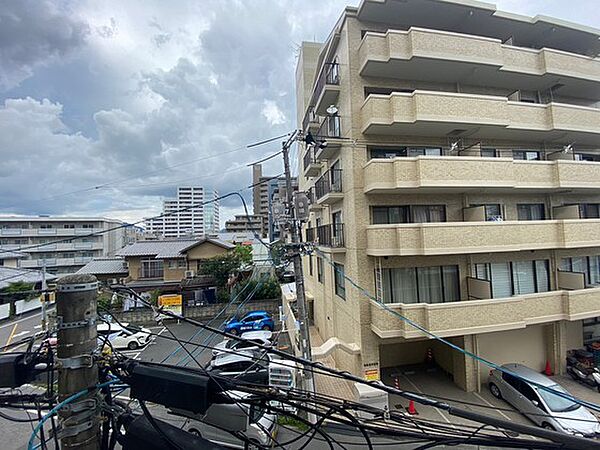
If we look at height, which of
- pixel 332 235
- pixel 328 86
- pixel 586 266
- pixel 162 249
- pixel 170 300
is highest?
pixel 328 86

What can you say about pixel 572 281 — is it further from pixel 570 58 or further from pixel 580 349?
pixel 570 58

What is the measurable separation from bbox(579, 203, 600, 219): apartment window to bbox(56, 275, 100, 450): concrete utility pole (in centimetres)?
1563

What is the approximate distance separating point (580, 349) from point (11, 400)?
643 inches

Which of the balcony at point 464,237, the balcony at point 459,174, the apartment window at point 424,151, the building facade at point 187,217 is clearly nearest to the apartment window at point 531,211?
the balcony at point 459,174

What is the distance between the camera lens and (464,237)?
27.9 feet

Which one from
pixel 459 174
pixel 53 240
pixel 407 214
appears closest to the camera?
pixel 459 174

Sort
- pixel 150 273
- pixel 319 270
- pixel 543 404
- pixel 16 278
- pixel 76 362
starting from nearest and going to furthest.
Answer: pixel 76 362 < pixel 543 404 < pixel 319 270 < pixel 150 273 < pixel 16 278

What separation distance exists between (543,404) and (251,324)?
1415cm

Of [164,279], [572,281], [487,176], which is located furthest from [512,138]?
[164,279]

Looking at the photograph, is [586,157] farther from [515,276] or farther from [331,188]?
[331,188]

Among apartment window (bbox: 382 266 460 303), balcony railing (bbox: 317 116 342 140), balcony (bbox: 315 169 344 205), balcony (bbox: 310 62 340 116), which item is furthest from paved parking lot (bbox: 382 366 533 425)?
balcony (bbox: 310 62 340 116)

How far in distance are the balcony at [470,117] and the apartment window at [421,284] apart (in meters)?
4.62

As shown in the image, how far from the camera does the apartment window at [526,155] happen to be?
10711mm

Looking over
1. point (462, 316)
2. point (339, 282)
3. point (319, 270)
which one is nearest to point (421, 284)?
point (462, 316)
